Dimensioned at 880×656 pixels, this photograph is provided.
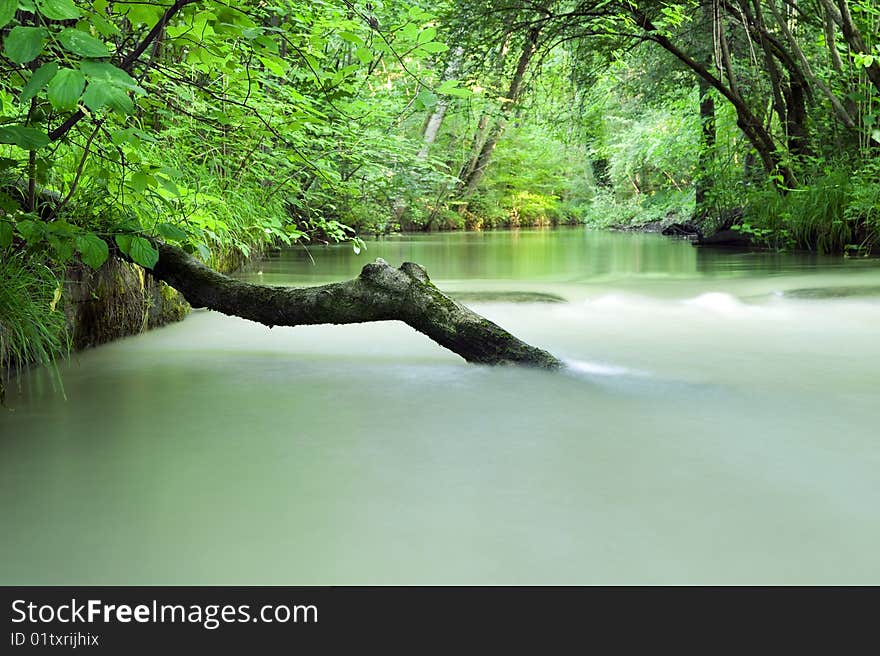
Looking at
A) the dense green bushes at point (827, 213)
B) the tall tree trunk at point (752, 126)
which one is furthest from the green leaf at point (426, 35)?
the tall tree trunk at point (752, 126)

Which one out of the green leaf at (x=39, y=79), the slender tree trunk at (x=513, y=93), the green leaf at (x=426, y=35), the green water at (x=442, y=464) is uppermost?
the slender tree trunk at (x=513, y=93)

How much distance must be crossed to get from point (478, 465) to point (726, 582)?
75 cm

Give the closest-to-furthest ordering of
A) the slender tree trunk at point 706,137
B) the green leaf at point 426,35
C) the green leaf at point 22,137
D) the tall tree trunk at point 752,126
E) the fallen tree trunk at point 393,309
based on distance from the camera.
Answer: the green leaf at point 22,137 → the green leaf at point 426,35 → the fallen tree trunk at point 393,309 → the tall tree trunk at point 752,126 → the slender tree trunk at point 706,137

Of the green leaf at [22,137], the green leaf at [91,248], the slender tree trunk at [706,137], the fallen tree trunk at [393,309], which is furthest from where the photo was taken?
the slender tree trunk at [706,137]

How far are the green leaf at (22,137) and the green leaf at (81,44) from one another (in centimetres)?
33

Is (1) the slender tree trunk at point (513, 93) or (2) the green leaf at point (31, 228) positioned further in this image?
(1) the slender tree trunk at point (513, 93)

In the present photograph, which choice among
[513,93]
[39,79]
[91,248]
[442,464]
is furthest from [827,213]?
[39,79]

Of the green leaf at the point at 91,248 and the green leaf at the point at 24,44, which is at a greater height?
the green leaf at the point at 24,44

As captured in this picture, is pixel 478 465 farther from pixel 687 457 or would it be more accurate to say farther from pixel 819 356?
pixel 819 356

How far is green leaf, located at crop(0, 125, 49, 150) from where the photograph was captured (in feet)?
5.66

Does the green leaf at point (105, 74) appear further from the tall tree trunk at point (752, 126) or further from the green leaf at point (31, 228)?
the tall tree trunk at point (752, 126)

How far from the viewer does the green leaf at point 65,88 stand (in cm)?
144

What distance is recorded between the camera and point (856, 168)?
8.65m
